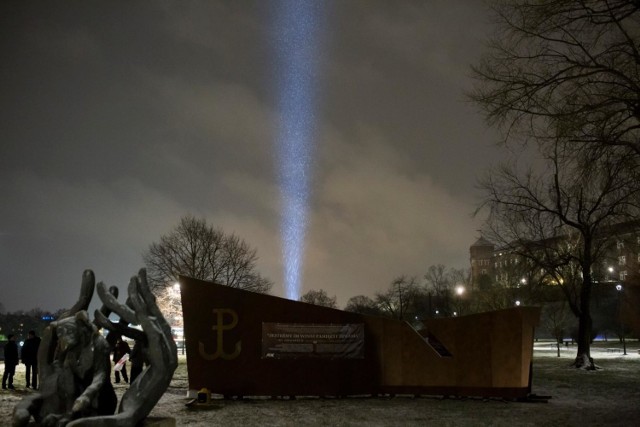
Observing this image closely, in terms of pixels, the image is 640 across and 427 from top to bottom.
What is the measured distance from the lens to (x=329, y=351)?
17312mm

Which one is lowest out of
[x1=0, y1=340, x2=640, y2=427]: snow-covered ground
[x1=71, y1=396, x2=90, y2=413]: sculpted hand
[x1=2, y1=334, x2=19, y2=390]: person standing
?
[x1=0, y1=340, x2=640, y2=427]: snow-covered ground

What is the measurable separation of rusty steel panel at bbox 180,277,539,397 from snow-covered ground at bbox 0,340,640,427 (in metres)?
0.53

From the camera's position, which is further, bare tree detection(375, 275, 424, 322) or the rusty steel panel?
bare tree detection(375, 275, 424, 322)

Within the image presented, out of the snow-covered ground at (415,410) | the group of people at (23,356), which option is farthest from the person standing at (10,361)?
the snow-covered ground at (415,410)

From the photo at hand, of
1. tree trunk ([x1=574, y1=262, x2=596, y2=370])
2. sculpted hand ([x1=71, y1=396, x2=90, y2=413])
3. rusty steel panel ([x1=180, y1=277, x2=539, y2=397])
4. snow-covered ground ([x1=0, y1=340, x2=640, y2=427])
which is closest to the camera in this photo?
sculpted hand ([x1=71, y1=396, x2=90, y2=413])

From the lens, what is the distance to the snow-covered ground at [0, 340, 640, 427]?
42.0 ft

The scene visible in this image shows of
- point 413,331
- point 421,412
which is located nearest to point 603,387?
point 413,331

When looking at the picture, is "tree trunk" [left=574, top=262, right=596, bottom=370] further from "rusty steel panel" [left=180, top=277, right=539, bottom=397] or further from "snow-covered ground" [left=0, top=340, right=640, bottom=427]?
"rusty steel panel" [left=180, top=277, right=539, bottom=397]


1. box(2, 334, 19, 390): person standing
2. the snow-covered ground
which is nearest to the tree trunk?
the snow-covered ground

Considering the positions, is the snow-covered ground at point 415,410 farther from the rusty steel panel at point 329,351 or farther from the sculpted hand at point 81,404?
the sculpted hand at point 81,404

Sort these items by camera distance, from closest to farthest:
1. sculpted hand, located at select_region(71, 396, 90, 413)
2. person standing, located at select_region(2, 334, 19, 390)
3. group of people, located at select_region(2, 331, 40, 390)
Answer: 1. sculpted hand, located at select_region(71, 396, 90, 413)
2. group of people, located at select_region(2, 331, 40, 390)
3. person standing, located at select_region(2, 334, 19, 390)

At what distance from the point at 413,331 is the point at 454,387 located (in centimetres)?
202

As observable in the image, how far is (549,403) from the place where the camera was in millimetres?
15656

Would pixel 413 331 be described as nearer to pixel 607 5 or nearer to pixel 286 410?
pixel 286 410
